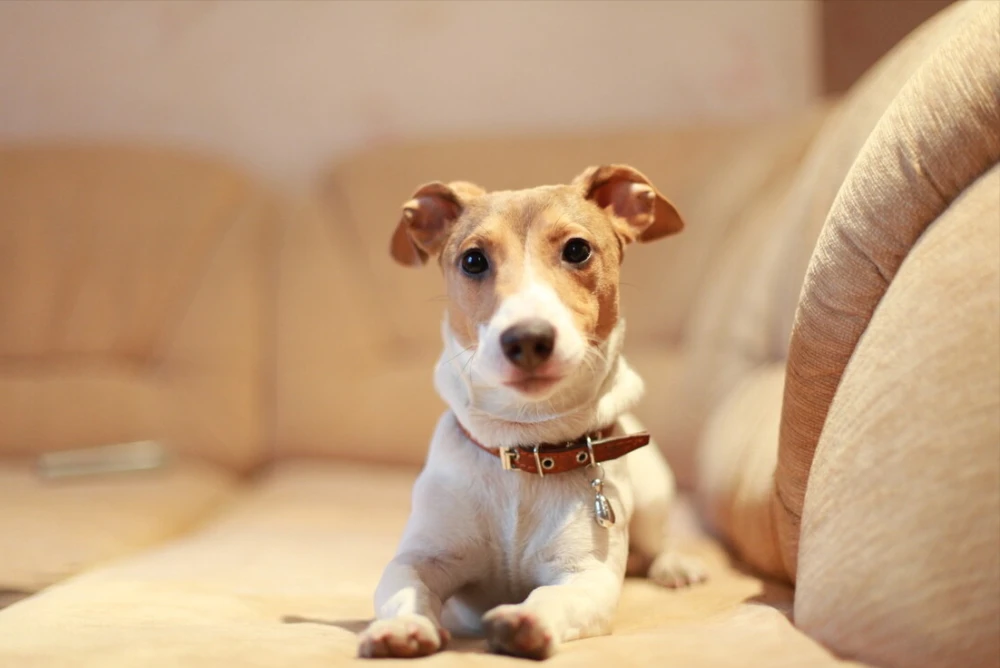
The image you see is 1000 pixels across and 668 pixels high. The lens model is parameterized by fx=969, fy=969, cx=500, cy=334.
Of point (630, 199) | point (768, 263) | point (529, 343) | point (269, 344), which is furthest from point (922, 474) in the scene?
point (269, 344)

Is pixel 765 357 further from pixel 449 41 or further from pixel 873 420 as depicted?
pixel 449 41

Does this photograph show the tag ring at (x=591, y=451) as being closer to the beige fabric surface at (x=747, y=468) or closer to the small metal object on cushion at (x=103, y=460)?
the beige fabric surface at (x=747, y=468)

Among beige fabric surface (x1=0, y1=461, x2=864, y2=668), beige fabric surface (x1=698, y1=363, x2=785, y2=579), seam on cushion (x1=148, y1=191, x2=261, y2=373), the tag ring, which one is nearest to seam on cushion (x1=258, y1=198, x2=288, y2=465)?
seam on cushion (x1=148, y1=191, x2=261, y2=373)

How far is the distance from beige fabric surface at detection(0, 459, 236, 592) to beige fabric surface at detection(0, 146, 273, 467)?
0.12 metres

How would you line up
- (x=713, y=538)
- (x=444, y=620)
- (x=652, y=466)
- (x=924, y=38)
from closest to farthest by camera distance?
(x=444, y=620)
(x=924, y=38)
(x=652, y=466)
(x=713, y=538)

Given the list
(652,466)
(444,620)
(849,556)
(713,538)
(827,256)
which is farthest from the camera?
(713,538)

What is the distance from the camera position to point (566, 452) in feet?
3.89

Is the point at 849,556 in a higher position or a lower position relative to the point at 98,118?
lower

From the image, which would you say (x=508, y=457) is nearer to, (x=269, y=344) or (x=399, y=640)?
(x=399, y=640)

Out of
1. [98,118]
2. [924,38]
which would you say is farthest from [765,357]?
→ [98,118]

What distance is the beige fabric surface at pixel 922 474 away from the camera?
31.3 inches

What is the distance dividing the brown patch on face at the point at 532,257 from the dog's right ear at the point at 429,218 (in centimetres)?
5

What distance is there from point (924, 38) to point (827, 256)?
21.1 inches

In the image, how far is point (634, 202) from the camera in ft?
4.57
